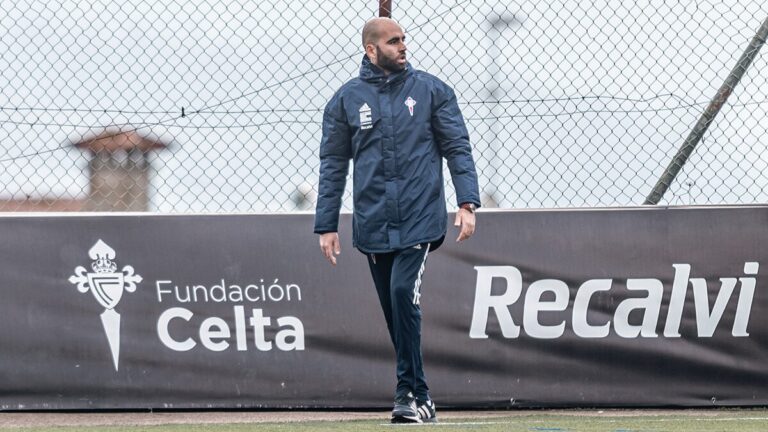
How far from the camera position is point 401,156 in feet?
19.2

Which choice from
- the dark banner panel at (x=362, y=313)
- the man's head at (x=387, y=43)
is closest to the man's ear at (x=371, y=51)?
the man's head at (x=387, y=43)

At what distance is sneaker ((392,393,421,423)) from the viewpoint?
589 cm

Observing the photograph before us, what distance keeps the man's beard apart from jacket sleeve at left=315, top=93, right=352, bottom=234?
25 cm

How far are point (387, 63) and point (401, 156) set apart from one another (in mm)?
399

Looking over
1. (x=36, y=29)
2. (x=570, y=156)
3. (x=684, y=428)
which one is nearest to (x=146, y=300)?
(x=36, y=29)

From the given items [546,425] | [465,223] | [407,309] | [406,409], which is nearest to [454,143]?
[465,223]

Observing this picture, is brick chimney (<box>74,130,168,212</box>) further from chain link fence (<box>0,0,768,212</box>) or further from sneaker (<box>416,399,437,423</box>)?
sneaker (<box>416,399,437,423</box>)

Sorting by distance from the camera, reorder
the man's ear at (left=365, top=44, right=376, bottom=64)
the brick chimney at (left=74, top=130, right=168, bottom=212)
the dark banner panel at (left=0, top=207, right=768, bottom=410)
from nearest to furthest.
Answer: the man's ear at (left=365, top=44, right=376, bottom=64), the brick chimney at (left=74, top=130, right=168, bottom=212), the dark banner panel at (left=0, top=207, right=768, bottom=410)

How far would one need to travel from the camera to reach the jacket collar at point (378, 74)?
592cm

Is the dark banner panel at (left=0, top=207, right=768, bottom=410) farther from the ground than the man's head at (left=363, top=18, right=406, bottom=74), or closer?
closer

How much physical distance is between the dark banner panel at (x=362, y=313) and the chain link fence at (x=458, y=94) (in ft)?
0.75

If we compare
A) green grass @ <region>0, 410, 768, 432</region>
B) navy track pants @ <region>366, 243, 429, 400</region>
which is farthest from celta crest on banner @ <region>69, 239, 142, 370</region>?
navy track pants @ <region>366, 243, 429, 400</region>

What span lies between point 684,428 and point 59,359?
3172 mm

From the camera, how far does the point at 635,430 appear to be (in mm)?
5875
